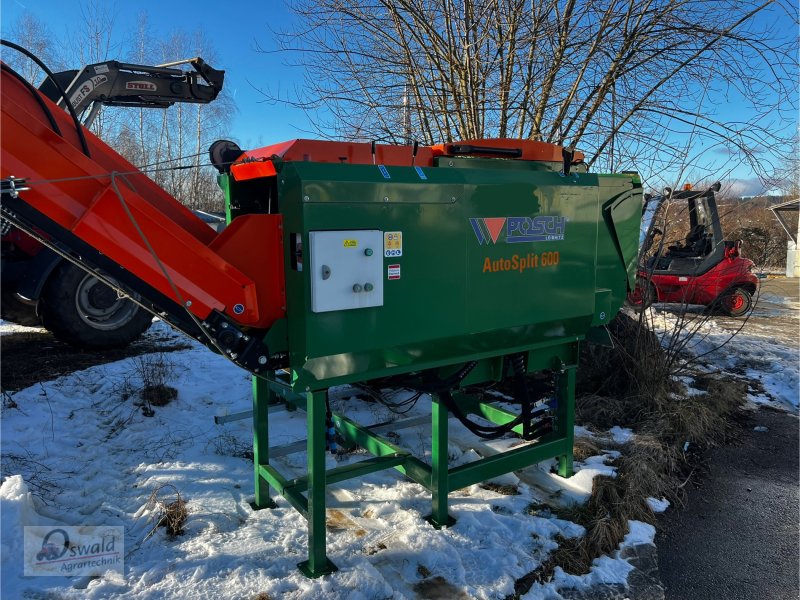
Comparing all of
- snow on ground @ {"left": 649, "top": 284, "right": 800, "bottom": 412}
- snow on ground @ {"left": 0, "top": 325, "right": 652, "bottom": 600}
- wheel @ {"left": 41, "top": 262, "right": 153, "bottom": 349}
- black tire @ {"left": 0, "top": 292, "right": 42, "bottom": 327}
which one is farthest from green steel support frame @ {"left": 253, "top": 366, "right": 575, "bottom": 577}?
black tire @ {"left": 0, "top": 292, "right": 42, "bottom": 327}

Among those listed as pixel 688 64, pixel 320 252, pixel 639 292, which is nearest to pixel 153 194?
pixel 320 252

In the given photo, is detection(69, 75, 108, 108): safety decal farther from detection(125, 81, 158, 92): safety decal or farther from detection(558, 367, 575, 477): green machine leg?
detection(558, 367, 575, 477): green machine leg

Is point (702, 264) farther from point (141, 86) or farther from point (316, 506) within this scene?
point (316, 506)

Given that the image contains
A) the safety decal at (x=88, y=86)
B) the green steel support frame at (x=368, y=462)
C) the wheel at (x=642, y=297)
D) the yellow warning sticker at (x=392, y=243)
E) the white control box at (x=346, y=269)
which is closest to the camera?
the white control box at (x=346, y=269)

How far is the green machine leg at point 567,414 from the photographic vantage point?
392 cm

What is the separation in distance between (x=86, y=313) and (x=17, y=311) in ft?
3.73

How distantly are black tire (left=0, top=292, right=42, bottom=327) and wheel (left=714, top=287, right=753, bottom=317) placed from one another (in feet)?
36.6

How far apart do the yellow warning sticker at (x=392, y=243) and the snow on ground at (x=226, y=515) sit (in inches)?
62.3

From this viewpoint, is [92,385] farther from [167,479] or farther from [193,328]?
[193,328]

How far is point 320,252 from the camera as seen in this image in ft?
8.27

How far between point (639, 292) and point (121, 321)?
6070 millimetres

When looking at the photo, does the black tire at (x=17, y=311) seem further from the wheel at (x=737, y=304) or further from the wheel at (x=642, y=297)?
the wheel at (x=737, y=304)

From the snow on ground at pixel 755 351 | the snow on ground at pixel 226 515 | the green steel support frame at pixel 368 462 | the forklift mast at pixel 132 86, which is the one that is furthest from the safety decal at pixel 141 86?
the snow on ground at pixel 755 351

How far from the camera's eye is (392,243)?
2744mm
